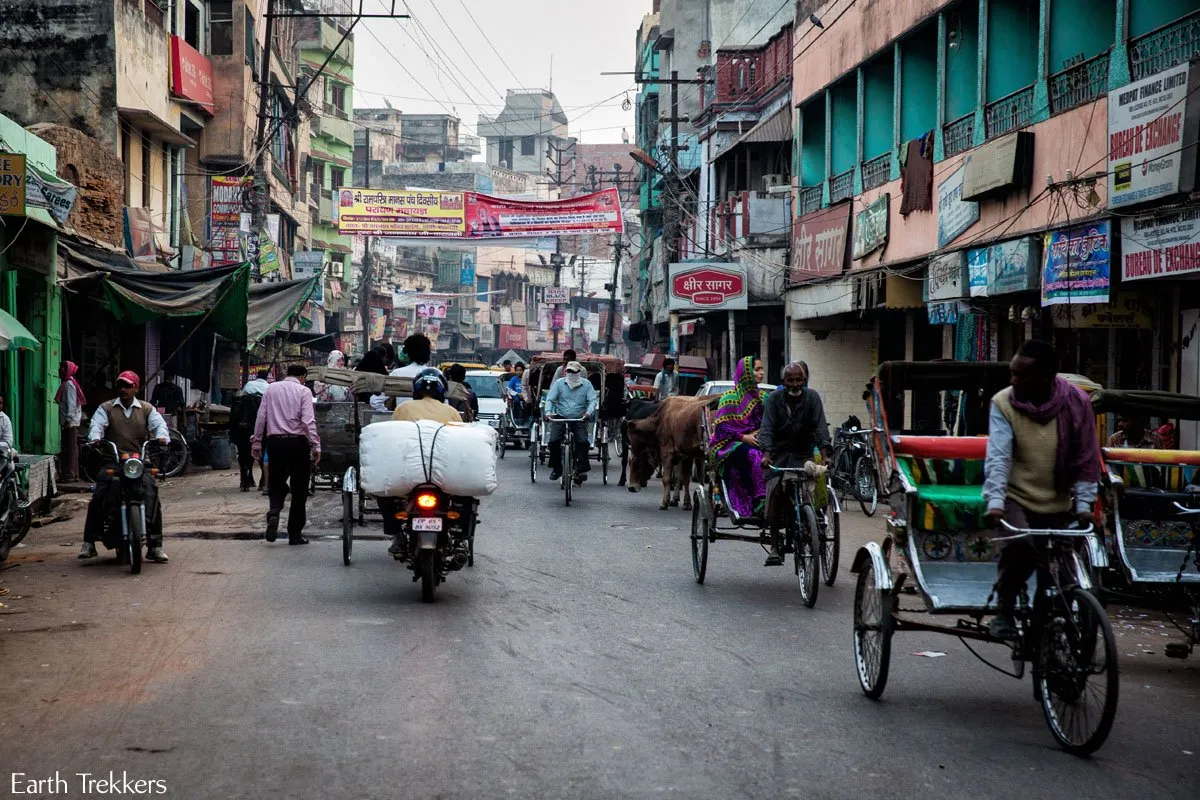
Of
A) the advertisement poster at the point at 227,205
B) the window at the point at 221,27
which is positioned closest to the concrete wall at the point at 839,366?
the advertisement poster at the point at 227,205

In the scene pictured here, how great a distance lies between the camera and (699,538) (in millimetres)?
11078

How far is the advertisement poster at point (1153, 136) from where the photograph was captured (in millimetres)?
13109

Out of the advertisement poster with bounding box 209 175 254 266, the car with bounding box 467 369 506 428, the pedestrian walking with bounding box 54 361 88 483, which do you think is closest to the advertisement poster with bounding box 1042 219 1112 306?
the pedestrian walking with bounding box 54 361 88 483

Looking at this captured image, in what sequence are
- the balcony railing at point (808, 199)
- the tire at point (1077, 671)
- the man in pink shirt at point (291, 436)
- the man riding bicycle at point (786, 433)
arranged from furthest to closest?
the balcony railing at point (808, 199) → the man in pink shirt at point (291, 436) → the man riding bicycle at point (786, 433) → the tire at point (1077, 671)

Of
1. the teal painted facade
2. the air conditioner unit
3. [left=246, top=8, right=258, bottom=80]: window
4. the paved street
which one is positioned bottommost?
the paved street

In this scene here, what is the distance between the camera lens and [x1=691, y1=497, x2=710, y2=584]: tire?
10883 mm

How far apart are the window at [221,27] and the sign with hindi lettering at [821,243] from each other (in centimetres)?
1665

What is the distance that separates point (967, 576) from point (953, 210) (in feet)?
45.6

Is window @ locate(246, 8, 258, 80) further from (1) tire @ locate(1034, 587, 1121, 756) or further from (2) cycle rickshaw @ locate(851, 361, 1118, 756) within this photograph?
(1) tire @ locate(1034, 587, 1121, 756)

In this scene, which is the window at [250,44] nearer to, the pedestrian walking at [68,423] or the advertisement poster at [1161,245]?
the pedestrian walking at [68,423]

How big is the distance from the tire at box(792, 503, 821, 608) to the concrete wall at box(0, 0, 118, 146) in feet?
68.0

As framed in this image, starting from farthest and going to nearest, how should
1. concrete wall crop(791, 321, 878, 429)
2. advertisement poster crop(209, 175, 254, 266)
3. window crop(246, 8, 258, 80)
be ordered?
window crop(246, 8, 258, 80), advertisement poster crop(209, 175, 254, 266), concrete wall crop(791, 321, 878, 429)

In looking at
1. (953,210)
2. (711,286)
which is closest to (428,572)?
(953,210)

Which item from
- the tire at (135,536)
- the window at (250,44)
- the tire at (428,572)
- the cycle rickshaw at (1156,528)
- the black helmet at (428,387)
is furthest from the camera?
the window at (250,44)
